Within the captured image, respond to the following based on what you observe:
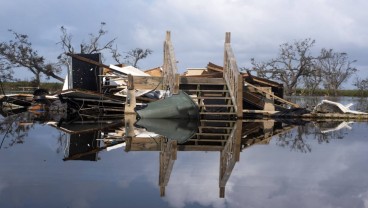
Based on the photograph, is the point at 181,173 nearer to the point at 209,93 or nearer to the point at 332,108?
the point at 209,93

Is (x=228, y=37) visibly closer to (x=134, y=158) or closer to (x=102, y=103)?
(x=102, y=103)

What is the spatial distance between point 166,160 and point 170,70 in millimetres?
10163

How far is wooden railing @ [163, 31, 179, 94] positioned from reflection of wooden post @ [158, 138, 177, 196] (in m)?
5.83

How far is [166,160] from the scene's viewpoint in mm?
7172

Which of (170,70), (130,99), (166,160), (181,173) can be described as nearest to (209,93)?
(170,70)

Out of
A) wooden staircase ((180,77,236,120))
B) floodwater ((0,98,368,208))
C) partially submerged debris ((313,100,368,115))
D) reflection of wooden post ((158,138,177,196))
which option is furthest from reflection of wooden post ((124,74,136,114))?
reflection of wooden post ((158,138,177,196))

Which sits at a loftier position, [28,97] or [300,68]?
[300,68]

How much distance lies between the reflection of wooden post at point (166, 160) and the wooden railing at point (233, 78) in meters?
6.13

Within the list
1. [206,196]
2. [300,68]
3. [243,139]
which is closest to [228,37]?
[243,139]

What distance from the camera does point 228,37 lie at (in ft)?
60.4

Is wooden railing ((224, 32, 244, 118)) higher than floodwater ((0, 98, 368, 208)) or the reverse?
higher

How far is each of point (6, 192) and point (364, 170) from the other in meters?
4.39

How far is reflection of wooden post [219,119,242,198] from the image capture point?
5.60 m

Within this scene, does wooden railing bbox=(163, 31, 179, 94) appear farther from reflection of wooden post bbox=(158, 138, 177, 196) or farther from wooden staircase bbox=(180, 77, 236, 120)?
reflection of wooden post bbox=(158, 138, 177, 196)
